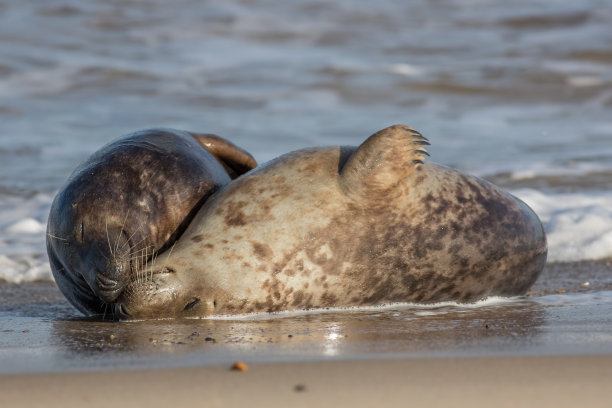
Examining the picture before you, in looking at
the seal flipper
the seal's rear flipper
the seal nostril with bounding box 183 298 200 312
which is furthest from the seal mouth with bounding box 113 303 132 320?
the seal flipper

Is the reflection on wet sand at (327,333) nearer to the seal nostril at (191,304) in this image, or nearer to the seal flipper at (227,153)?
the seal nostril at (191,304)

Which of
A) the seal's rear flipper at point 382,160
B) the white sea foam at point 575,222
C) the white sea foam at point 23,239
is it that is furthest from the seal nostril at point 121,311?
the white sea foam at point 575,222

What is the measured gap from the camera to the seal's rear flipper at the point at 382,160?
172 inches

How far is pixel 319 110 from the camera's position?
13008 mm

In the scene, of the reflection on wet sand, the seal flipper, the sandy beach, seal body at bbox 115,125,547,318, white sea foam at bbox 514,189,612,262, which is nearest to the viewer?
the sandy beach

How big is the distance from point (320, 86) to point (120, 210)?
32.9 ft

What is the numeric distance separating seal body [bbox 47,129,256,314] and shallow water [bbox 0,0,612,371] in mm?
235

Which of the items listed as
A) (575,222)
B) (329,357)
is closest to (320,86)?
(575,222)

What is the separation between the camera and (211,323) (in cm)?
414

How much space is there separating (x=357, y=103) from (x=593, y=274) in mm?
8209

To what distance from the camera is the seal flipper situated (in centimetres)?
540

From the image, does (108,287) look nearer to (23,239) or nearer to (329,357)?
(329,357)

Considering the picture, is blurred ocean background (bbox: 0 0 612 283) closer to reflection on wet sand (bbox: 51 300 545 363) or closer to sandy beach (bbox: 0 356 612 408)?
reflection on wet sand (bbox: 51 300 545 363)

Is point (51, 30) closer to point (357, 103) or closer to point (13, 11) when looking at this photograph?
point (13, 11)
